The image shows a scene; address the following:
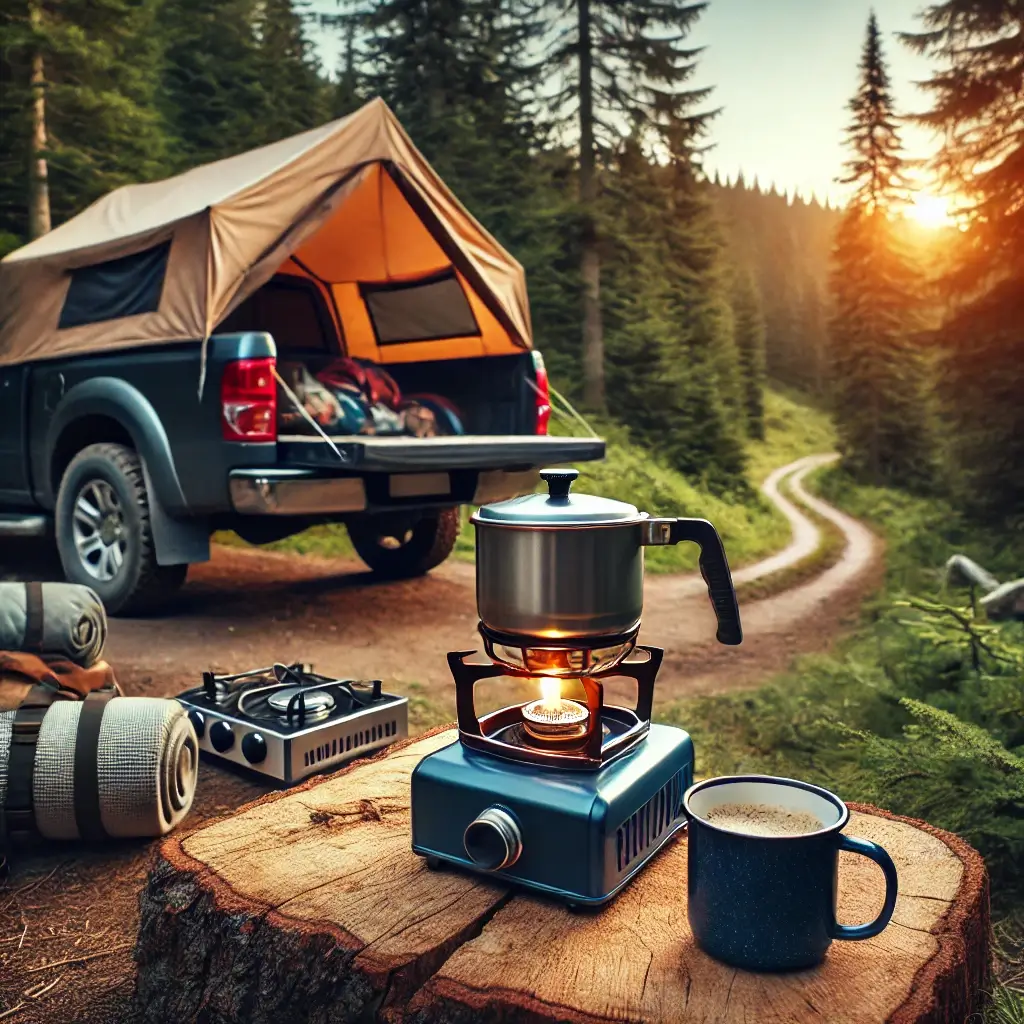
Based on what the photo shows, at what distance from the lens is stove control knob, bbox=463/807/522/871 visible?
1677 millimetres

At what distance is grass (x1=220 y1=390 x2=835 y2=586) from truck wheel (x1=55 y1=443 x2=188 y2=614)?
307 cm

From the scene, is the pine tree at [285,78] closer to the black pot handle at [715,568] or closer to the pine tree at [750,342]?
the pine tree at [750,342]

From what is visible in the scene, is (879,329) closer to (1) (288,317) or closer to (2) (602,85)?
(2) (602,85)

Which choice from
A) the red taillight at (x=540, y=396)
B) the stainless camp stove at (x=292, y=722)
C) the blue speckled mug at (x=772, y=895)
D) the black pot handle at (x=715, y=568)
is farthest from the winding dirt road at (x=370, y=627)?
the blue speckled mug at (x=772, y=895)

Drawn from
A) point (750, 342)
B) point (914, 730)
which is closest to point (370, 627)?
point (914, 730)

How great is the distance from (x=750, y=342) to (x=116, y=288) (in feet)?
96.1

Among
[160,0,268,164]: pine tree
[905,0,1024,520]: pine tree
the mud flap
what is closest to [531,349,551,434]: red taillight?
the mud flap

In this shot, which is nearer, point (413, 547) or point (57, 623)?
point (57, 623)

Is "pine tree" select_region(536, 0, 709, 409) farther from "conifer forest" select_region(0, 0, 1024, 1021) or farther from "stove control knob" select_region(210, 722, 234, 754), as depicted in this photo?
"stove control knob" select_region(210, 722, 234, 754)

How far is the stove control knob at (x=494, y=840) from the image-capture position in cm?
168

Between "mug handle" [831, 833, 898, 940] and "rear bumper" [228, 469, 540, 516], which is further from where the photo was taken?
"rear bumper" [228, 469, 540, 516]

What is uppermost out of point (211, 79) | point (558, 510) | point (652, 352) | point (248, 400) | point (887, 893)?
point (211, 79)

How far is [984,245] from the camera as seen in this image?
37.4ft

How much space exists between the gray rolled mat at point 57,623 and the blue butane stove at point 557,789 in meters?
2.16
